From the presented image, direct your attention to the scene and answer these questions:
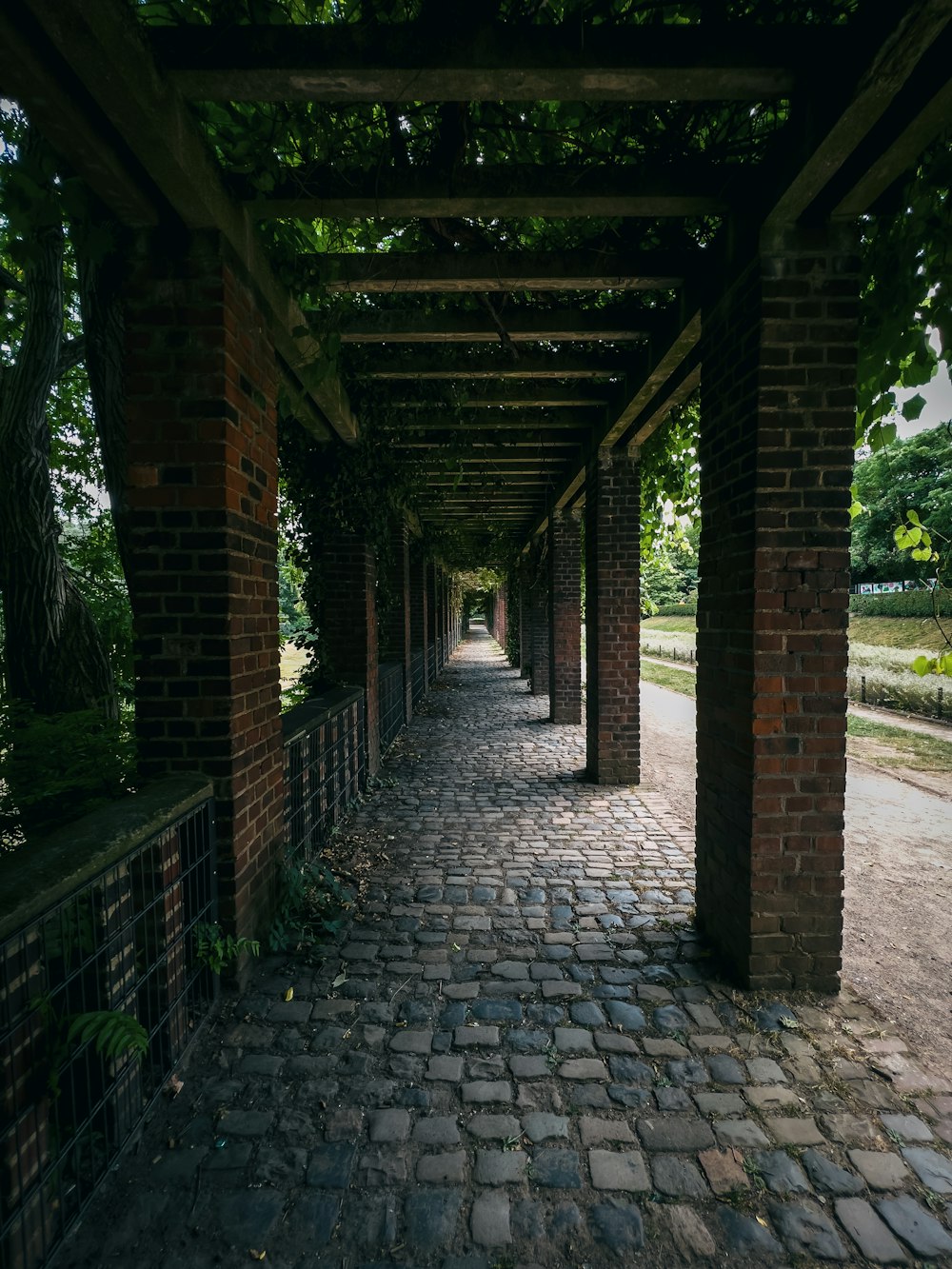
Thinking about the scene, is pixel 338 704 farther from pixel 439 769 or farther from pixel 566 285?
pixel 566 285

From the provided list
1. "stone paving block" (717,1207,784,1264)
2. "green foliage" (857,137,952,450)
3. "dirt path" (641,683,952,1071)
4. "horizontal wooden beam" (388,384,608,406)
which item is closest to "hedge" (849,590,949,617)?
"dirt path" (641,683,952,1071)

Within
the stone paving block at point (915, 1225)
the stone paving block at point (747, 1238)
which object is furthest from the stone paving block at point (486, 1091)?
the stone paving block at point (915, 1225)

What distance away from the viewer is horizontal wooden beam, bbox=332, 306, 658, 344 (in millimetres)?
3752

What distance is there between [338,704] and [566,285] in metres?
3.34

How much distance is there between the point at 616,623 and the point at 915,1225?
472 centimetres

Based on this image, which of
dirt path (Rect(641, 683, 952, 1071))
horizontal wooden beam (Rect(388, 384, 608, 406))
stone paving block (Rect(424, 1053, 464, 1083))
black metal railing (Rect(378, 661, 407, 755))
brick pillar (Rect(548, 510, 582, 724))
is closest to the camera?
stone paving block (Rect(424, 1053, 464, 1083))

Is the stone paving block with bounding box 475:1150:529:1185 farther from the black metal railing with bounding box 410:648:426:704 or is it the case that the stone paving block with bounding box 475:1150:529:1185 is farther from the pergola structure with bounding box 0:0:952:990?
the black metal railing with bounding box 410:648:426:704

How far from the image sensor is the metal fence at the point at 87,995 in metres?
1.47

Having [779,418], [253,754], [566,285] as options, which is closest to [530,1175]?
[253,754]

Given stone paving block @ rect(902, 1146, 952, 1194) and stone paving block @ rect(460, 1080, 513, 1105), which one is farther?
stone paving block @ rect(460, 1080, 513, 1105)

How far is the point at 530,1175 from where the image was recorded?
1.77 m

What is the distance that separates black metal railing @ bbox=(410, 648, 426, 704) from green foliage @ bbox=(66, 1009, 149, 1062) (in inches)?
332

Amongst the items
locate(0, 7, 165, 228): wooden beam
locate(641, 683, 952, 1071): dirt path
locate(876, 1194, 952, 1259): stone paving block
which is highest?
locate(0, 7, 165, 228): wooden beam

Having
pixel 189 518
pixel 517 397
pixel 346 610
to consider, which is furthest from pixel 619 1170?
pixel 346 610
